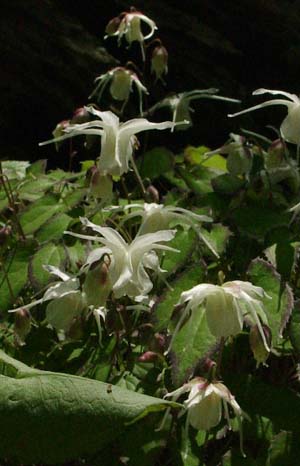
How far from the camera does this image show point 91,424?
133 centimetres

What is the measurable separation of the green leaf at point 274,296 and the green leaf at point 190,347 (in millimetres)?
144

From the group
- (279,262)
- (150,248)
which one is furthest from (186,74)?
(150,248)

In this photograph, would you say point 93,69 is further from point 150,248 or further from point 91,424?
point 91,424

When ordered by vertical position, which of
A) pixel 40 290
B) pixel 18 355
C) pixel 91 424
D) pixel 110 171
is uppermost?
pixel 110 171

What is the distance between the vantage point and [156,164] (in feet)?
8.94

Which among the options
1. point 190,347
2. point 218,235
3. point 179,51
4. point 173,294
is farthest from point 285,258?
point 179,51

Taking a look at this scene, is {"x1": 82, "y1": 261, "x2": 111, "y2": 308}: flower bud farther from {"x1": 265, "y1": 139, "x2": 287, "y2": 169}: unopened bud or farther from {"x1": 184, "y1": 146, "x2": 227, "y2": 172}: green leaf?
{"x1": 184, "y1": 146, "x2": 227, "y2": 172}: green leaf

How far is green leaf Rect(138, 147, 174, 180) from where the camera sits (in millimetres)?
2698

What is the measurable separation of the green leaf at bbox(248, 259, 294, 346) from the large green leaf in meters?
0.47

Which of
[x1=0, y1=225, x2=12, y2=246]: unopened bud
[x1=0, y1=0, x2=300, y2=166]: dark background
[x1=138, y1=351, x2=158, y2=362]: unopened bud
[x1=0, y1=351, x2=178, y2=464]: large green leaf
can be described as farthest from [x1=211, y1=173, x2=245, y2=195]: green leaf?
[x1=0, y1=0, x2=300, y2=166]: dark background

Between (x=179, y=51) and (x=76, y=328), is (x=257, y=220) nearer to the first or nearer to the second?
(x=76, y=328)

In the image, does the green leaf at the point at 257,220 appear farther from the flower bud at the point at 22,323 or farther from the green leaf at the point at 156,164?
the flower bud at the point at 22,323

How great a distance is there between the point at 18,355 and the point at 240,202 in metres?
0.81

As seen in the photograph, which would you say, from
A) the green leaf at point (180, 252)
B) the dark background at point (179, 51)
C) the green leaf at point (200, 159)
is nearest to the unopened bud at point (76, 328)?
the green leaf at point (180, 252)
